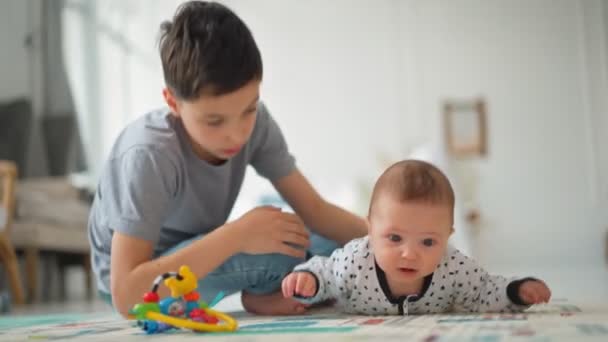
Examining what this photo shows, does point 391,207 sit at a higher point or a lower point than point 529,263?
higher

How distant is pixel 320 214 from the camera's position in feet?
5.01

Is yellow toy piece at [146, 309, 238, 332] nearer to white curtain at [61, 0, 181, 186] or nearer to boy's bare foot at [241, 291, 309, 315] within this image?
boy's bare foot at [241, 291, 309, 315]

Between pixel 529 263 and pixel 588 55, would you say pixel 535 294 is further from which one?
pixel 588 55

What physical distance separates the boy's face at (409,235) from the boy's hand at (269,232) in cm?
21

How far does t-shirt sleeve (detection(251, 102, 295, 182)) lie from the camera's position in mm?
1481

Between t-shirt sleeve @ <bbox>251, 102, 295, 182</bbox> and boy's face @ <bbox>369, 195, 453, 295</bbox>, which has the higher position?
t-shirt sleeve @ <bbox>251, 102, 295, 182</bbox>

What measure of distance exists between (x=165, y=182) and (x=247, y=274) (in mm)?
255

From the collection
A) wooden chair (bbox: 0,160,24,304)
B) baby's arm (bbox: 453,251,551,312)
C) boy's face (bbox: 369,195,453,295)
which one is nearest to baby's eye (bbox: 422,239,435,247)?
boy's face (bbox: 369,195,453,295)

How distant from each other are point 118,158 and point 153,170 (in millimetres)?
92

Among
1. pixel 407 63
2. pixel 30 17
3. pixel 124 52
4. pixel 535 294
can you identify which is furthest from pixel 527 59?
pixel 535 294

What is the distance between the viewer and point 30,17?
4.28 m

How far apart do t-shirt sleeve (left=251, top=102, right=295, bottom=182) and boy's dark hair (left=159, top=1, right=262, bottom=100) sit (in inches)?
10.9

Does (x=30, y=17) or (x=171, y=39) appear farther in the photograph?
(x=30, y=17)

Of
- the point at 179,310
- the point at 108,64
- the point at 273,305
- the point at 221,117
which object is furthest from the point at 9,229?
the point at 179,310
